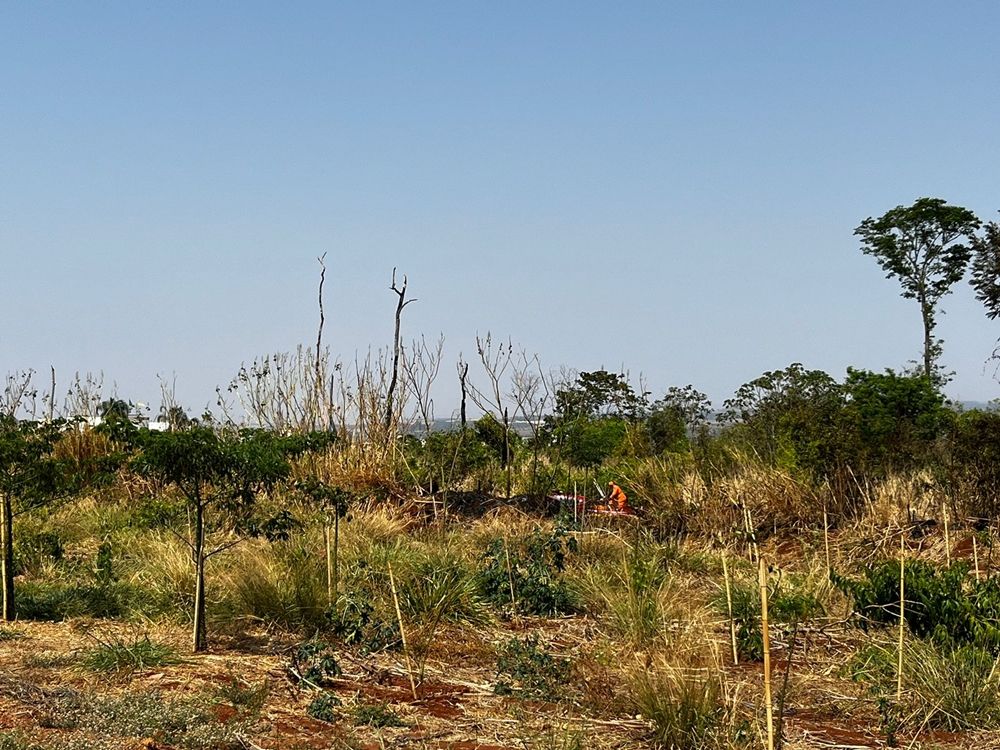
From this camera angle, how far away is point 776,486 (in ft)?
38.6

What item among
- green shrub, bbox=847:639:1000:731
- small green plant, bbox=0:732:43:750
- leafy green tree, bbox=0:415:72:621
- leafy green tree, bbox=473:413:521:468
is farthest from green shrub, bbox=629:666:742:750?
leafy green tree, bbox=473:413:521:468

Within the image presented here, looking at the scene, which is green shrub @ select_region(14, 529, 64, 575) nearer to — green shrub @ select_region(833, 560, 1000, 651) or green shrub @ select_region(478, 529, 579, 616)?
green shrub @ select_region(478, 529, 579, 616)

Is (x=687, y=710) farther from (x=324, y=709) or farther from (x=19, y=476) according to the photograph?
(x=19, y=476)

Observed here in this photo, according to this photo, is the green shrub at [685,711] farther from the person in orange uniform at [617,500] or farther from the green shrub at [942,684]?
the person in orange uniform at [617,500]

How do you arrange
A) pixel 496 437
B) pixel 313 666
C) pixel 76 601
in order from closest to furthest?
pixel 313 666 < pixel 76 601 < pixel 496 437

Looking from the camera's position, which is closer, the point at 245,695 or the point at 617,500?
the point at 245,695

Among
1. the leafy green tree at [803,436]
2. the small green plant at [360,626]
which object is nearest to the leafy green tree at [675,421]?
the leafy green tree at [803,436]

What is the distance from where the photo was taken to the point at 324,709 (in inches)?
204

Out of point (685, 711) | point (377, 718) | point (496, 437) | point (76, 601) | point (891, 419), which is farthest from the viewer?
point (496, 437)

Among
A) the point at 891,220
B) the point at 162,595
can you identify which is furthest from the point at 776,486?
the point at 891,220

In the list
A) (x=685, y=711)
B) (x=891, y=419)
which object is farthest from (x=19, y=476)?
(x=891, y=419)

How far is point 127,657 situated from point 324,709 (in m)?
1.55

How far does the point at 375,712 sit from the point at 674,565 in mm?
4739

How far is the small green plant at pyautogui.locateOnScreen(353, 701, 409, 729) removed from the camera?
200 inches
